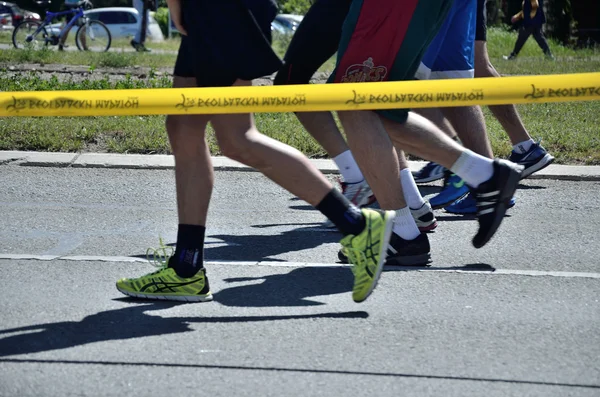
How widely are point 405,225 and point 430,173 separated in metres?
2.02

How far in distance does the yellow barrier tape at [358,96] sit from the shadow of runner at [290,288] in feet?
2.58

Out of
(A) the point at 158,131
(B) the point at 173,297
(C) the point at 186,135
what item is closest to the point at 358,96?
(C) the point at 186,135

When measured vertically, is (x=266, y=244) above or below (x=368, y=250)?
below

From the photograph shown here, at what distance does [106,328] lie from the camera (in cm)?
379

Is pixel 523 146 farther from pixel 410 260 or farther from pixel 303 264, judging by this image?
pixel 303 264

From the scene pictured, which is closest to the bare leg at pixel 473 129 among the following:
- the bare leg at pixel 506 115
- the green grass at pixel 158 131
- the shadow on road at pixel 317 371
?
the bare leg at pixel 506 115

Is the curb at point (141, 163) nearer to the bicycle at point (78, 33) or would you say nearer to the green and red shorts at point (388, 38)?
the green and red shorts at point (388, 38)

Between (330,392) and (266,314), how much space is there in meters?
0.87

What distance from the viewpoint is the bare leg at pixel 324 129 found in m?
5.25

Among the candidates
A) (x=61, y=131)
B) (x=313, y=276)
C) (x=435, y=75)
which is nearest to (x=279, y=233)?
(x=313, y=276)

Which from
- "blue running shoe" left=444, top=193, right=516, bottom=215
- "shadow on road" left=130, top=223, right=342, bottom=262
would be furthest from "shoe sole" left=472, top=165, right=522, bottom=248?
"blue running shoe" left=444, top=193, right=516, bottom=215

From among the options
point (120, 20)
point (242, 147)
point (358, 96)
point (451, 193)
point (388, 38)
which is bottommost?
point (120, 20)

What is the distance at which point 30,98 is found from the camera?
420 cm

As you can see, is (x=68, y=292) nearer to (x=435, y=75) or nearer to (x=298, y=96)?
(x=298, y=96)
